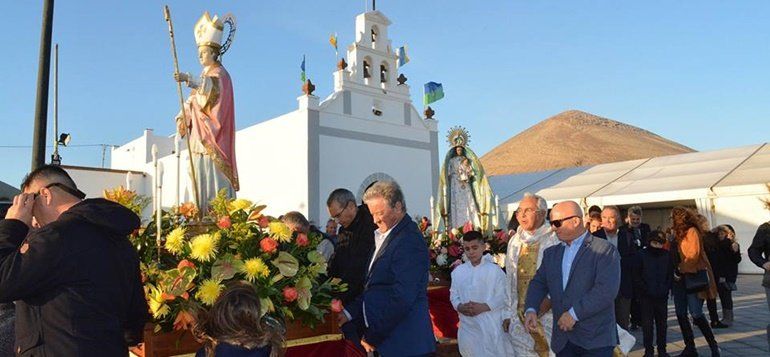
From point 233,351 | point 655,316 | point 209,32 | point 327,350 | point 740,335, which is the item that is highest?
point 209,32

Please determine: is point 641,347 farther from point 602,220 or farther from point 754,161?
point 754,161

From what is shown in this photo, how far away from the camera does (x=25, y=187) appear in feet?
8.27

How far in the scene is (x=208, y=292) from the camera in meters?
2.90

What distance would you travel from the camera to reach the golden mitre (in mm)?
6359

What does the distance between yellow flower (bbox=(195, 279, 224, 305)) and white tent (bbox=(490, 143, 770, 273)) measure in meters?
16.9

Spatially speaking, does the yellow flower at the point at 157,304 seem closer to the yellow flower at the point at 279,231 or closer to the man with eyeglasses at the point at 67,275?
the man with eyeglasses at the point at 67,275

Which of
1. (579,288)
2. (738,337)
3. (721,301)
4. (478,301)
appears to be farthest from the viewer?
(721,301)

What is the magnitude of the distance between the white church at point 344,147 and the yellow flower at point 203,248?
1448 cm

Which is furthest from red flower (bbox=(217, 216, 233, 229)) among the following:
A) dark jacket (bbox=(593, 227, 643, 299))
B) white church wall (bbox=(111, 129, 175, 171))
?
white church wall (bbox=(111, 129, 175, 171))

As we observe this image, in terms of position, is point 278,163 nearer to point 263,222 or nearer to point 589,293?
point 263,222

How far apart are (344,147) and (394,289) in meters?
16.1

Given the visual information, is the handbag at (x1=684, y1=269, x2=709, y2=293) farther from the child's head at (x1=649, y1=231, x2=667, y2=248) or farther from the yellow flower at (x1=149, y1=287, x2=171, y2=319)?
the yellow flower at (x1=149, y1=287, x2=171, y2=319)

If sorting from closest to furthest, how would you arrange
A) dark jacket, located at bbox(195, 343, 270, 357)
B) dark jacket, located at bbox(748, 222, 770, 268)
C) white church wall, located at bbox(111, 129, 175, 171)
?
dark jacket, located at bbox(195, 343, 270, 357) → dark jacket, located at bbox(748, 222, 770, 268) → white church wall, located at bbox(111, 129, 175, 171)

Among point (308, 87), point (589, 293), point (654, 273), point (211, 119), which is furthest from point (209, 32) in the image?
point (308, 87)
